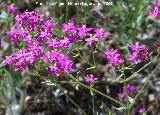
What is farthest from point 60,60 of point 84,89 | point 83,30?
point 84,89

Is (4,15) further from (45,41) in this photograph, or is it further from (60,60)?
(60,60)

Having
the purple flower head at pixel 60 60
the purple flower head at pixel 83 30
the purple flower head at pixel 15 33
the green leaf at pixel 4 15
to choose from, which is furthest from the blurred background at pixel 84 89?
the purple flower head at pixel 60 60

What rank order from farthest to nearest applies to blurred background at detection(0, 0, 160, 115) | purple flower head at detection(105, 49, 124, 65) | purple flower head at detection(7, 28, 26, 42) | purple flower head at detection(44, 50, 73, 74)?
blurred background at detection(0, 0, 160, 115) < purple flower head at detection(7, 28, 26, 42) < purple flower head at detection(105, 49, 124, 65) < purple flower head at detection(44, 50, 73, 74)

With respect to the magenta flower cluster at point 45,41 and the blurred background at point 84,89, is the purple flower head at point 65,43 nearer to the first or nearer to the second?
the magenta flower cluster at point 45,41

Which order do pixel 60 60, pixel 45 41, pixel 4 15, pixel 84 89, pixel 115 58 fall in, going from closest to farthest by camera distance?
pixel 60 60, pixel 115 58, pixel 45 41, pixel 4 15, pixel 84 89

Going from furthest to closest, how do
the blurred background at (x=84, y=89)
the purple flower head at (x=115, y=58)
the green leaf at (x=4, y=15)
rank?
the blurred background at (x=84, y=89) < the green leaf at (x=4, y=15) < the purple flower head at (x=115, y=58)

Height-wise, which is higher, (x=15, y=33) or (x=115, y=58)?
(x=15, y=33)

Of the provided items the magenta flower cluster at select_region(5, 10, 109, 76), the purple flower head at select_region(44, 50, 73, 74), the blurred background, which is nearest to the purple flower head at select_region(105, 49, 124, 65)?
the magenta flower cluster at select_region(5, 10, 109, 76)

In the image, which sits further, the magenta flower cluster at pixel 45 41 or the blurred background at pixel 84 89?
the blurred background at pixel 84 89

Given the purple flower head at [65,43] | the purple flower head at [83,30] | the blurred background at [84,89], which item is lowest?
the blurred background at [84,89]

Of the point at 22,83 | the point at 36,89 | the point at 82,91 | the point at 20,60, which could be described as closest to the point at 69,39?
the point at 20,60

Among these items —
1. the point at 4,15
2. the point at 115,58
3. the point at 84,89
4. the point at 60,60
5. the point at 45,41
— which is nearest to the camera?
the point at 60,60

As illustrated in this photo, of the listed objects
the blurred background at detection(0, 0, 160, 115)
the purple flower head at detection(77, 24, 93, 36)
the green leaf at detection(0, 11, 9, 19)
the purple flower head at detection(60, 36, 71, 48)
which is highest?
the green leaf at detection(0, 11, 9, 19)

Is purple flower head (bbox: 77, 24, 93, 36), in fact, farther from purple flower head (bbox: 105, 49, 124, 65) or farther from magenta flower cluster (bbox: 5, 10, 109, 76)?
purple flower head (bbox: 105, 49, 124, 65)
